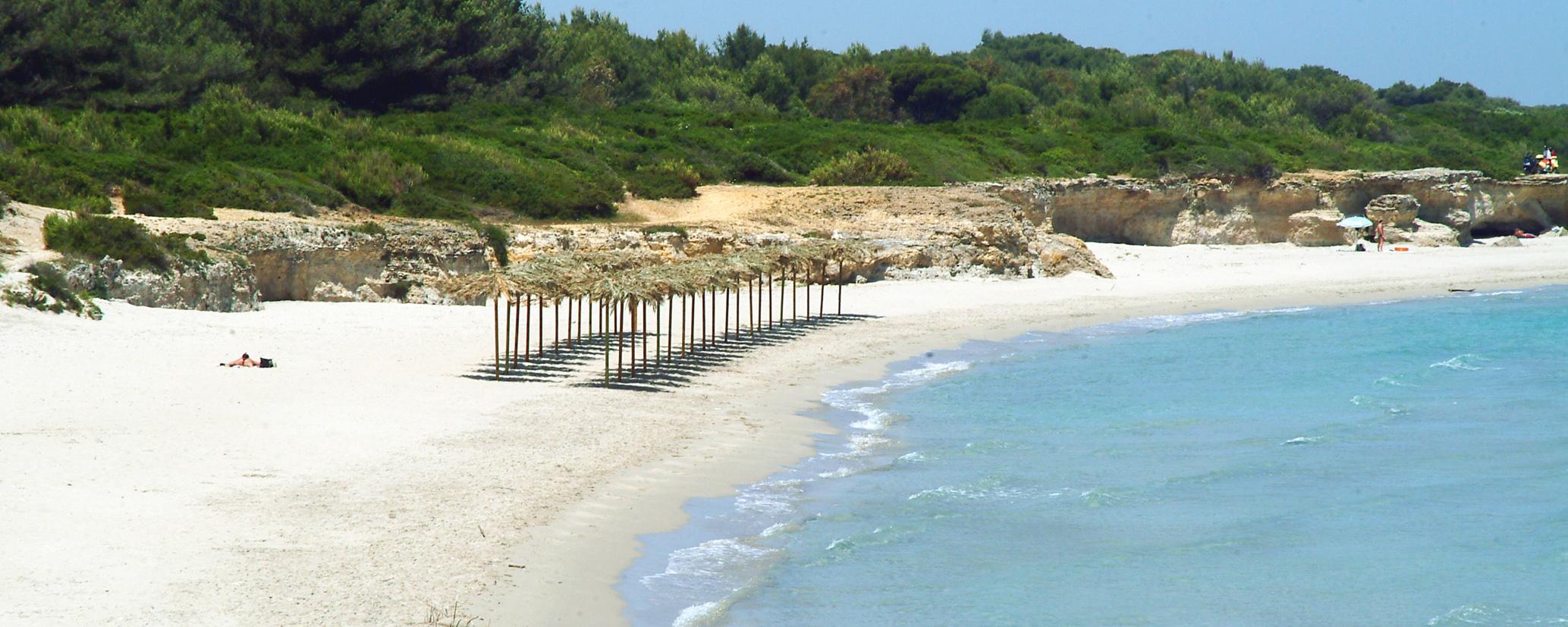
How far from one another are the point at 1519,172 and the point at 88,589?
4718 centimetres

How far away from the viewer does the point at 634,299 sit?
57.8 ft

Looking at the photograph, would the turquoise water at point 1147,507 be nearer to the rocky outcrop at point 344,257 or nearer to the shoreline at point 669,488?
the shoreline at point 669,488

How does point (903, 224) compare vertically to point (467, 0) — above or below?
below

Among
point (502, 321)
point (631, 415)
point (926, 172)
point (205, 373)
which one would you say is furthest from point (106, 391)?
point (926, 172)

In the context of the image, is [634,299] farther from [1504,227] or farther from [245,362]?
[1504,227]

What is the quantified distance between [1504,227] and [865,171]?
73.4 ft

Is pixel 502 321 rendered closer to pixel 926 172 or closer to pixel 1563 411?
pixel 1563 411

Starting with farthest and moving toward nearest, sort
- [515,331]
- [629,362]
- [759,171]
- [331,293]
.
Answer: [759,171] < [331,293] < [515,331] < [629,362]

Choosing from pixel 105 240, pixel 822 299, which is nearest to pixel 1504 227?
pixel 822 299

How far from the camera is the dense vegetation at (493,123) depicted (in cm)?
2889

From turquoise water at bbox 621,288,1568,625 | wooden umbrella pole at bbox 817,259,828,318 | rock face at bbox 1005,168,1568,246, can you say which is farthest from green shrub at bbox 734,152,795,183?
turquoise water at bbox 621,288,1568,625

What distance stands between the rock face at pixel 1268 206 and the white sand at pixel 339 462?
18348 millimetres

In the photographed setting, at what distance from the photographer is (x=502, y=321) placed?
72.8 ft

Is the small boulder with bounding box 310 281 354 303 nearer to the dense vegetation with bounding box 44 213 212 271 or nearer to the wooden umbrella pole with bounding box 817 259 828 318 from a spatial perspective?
the dense vegetation with bounding box 44 213 212 271
